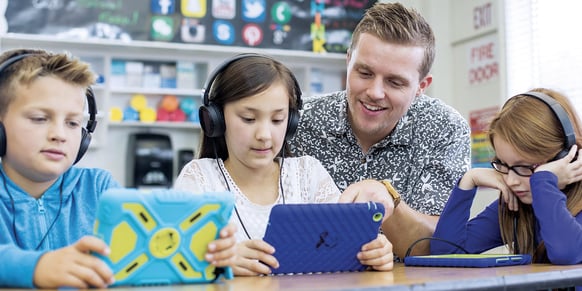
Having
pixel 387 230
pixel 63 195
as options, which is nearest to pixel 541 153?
pixel 387 230

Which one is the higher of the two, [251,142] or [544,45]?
[544,45]

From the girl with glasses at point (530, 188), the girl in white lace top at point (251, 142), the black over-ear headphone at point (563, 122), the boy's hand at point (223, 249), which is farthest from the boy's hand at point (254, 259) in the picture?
the black over-ear headphone at point (563, 122)

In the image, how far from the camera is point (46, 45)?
4648 mm

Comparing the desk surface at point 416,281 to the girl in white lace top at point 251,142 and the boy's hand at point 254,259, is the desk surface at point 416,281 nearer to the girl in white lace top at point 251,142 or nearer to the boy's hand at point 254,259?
the boy's hand at point 254,259

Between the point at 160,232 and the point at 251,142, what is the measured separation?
535 millimetres

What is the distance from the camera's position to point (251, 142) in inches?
61.2

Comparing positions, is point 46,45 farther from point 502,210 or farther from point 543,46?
point 502,210

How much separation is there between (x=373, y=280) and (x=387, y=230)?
0.84 meters

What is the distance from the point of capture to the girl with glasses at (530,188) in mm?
1610

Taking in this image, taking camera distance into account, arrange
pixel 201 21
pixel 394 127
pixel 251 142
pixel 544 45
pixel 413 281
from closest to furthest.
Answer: pixel 413 281
pixel 251 142
pixel 394 127
pixel 544 45
pixel 201 21

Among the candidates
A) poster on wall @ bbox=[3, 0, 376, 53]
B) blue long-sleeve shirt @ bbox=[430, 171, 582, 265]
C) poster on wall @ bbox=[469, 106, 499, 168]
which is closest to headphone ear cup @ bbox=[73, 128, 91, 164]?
blue long-sleeve shirt @ bbox=[430, 171, 582, 265]

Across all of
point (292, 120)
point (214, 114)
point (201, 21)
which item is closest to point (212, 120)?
point (214, 114)

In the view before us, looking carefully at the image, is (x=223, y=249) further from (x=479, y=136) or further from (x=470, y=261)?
(x=479, y=136)

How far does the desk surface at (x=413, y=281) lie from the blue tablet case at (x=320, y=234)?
0.05 m
